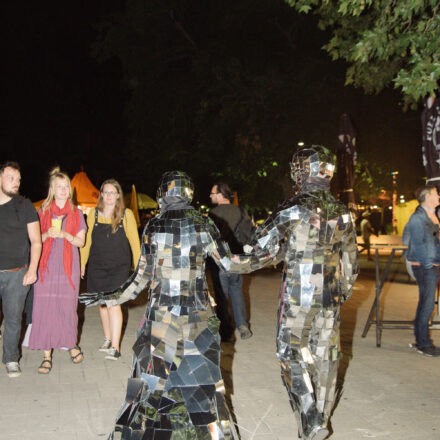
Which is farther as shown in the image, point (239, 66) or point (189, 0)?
point (189, 0)

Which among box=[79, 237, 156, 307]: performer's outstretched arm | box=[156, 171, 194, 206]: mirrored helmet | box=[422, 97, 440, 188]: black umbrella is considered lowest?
box=[79, 237, 156, 307]: performer's outstretched arm

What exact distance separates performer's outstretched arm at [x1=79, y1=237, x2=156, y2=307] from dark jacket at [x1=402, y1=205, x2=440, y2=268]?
4009 millimetres

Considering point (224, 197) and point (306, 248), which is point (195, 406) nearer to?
point (306, 248)

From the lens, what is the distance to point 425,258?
6.39 m

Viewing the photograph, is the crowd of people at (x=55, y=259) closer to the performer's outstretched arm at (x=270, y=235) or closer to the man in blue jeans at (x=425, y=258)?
the performer's outstretched arm at (x=270, y=235)

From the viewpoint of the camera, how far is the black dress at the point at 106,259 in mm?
5914

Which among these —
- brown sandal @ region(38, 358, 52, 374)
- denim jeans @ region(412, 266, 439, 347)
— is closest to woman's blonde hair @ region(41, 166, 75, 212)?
brown sandal @ region(38, 358, 52, 374)

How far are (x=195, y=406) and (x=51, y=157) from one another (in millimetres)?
30714

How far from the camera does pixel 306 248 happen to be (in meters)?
3.58

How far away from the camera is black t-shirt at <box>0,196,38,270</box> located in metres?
5.34

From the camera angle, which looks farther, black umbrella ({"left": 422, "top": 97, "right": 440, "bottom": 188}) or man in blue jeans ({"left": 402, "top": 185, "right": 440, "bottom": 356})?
black umbrella ({"left": 422, "top": 97, "right": 440, "bottom": 188})

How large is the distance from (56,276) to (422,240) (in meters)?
4.15

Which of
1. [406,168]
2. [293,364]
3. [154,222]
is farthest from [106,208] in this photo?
[406,168]

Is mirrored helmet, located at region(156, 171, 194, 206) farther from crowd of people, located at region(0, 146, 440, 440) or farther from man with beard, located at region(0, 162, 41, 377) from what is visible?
man with beard, located at region(0, 162, 41, 377)
